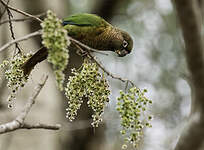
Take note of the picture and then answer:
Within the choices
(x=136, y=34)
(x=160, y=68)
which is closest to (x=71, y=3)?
(x=136, y=34)

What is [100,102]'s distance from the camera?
224 cm

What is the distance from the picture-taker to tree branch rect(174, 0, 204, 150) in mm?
1914

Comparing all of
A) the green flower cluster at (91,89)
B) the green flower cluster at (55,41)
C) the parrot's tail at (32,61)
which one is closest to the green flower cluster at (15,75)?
the parrot's tail at (32,61)

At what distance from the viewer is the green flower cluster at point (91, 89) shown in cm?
223

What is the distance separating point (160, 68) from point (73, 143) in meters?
4.40

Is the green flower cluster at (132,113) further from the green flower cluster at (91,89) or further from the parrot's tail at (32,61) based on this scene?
the parrot's tail at (32,61)

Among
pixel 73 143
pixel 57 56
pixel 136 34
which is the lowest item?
pixel 73 143

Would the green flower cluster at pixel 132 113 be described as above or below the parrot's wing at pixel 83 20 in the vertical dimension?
below

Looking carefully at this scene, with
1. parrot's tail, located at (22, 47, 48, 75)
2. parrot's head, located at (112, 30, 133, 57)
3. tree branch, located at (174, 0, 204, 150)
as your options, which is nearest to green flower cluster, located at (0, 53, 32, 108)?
parrot's tail, located at (22, 47, 48, 75)

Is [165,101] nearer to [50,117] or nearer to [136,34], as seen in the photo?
[136,34]

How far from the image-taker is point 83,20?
332 centimetres

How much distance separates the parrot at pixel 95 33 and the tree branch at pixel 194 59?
1.18 meters

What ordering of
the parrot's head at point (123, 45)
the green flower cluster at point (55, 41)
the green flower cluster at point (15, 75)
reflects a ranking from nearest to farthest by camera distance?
the green flower cluster at point (55, 41)
the green flower cluster at point (15, 75)
the parrot's head at point (123, 45)

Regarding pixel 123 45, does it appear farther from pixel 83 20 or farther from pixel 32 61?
pixel 32 61
